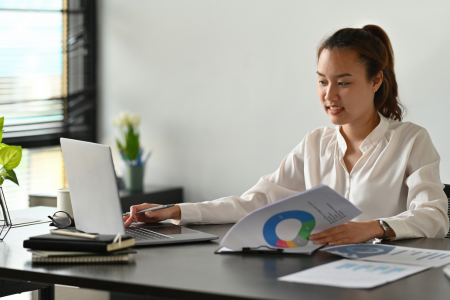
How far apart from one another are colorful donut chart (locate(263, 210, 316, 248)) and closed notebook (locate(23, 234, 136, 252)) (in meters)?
0.31

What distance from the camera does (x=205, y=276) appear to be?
3.54ft

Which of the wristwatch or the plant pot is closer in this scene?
the wristwatch

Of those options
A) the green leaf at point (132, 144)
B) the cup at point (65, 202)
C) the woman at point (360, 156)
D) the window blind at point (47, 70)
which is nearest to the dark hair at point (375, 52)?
the woman at point (360, 156)

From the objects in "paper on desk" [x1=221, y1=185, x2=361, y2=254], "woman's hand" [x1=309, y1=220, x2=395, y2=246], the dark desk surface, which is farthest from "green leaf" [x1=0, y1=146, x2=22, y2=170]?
"woman's hand" [x1=309, y1=220, x2=395, y2=246]

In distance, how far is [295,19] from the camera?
132 inches

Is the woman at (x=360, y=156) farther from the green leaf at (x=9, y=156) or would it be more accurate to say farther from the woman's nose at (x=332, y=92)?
the green leaf at (x=9, y=156)

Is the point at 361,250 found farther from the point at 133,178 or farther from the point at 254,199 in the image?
the point at 133,178

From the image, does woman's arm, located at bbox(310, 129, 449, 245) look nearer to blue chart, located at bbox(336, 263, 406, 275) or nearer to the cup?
blue chart, located at bbox(336, 263, 406, 275)

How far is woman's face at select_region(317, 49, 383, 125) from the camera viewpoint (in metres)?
1.82

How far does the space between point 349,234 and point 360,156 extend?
601 mm

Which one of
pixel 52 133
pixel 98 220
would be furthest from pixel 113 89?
pixel 98 220

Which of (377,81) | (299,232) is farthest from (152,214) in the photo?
(377,81)

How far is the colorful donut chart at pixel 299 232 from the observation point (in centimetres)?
122

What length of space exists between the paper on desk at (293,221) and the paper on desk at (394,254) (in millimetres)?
69
